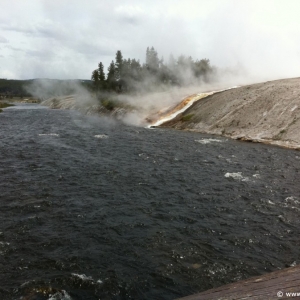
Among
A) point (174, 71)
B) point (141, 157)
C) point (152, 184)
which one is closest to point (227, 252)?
point (152, 184)

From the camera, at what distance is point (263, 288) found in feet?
15.1

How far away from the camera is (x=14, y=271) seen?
12383mm

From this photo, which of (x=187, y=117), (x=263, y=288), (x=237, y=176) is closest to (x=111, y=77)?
(x=187, y=117)

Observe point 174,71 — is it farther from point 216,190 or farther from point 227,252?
point 227,252

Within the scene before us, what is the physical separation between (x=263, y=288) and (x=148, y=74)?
430ft

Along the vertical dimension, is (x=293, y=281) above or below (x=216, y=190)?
above

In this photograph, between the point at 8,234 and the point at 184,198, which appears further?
the point at 184,198

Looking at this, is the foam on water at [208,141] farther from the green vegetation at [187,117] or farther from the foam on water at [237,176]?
the green vegetation at [187,117]

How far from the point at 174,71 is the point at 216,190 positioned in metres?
114

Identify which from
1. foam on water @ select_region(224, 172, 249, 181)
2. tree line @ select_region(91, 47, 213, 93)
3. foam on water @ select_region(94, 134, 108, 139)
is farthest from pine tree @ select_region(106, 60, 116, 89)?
foam on water @ select_region(224, 172, 249, 181)

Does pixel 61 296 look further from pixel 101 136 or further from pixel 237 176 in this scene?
pixel 101 136

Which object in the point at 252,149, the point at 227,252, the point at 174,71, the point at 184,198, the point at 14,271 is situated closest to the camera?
the point at 14,271

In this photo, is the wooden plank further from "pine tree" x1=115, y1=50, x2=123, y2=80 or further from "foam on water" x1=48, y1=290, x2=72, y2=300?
"pine tree" x1=115, y1=50, x2=123, y2=80

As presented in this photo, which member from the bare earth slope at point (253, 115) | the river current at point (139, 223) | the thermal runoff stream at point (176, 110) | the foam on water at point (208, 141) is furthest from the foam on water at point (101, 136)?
the bare earth slope at point (253, 115)
